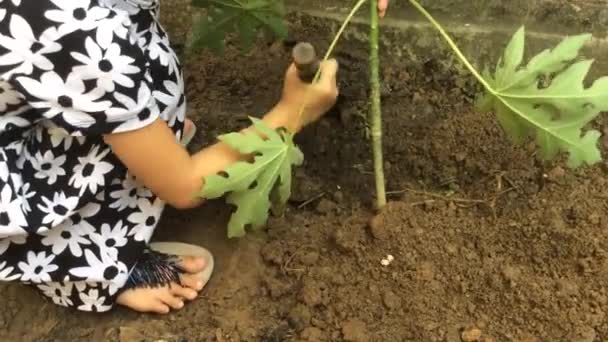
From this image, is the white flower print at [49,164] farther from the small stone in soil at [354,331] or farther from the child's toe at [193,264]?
the small stone in soil at [354,331]

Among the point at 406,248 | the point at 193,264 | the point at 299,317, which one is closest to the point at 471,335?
the point at 406,248

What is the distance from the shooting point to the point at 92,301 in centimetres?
159

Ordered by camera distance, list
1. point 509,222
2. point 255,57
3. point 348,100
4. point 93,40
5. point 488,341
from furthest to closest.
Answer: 1. point 255,57
2. point 348,100
3. point 509,222
4. point 488,341
5. point 93,40

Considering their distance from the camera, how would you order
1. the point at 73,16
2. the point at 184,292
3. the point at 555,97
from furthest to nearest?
1. the point at 184,292
2. the point at 555,97
3. the point at 73,16

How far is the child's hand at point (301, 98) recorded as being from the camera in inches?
56.4

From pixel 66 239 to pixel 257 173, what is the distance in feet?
→ 1.37

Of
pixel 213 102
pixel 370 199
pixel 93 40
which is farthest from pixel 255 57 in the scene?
pixel 93 40

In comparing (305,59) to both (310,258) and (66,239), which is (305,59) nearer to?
(310,258)

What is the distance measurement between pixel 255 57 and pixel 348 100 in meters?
0.27

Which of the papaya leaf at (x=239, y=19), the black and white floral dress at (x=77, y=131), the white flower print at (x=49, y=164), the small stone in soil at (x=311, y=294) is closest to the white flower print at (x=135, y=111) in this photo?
the black and white floral dress at (x=77, y=131)

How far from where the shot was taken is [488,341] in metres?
1.42

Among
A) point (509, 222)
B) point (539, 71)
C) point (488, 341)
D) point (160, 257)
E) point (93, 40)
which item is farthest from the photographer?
point (160, 257)

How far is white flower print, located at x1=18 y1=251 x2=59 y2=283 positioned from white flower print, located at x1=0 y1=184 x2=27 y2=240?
137 mm

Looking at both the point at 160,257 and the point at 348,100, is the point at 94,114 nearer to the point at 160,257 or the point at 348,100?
the point at 160,257
